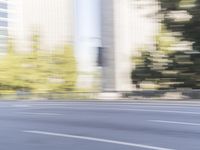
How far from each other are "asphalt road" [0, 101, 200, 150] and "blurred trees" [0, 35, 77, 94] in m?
38.4

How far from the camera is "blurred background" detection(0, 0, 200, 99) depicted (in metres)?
33.3

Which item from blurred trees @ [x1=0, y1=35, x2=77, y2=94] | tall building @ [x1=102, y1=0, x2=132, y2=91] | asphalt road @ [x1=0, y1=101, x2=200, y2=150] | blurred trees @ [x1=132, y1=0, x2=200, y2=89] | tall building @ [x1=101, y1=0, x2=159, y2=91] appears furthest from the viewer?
tall building @ [x1=102, y1=0, x2=132, y2=91]

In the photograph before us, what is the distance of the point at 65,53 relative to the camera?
190 feet

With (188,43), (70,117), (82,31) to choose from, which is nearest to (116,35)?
(82,31)

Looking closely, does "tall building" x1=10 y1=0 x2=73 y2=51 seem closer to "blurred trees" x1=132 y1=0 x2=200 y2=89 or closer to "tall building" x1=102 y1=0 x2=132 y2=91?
"tall building" x1=102 y1=0 x2=132 y2=91

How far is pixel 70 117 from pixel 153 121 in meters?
2.78

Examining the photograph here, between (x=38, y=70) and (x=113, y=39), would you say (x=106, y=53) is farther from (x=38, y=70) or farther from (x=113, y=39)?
(x=113, y=39)

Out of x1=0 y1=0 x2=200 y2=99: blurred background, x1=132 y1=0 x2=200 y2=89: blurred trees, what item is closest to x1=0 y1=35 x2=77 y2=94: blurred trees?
x1=0 y1=0 x2=200 y2=99: blurred background

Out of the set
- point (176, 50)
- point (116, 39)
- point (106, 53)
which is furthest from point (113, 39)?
point (176, 50)

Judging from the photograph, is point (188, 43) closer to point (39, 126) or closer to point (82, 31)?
point (39, 126)

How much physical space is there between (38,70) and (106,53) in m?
12.0

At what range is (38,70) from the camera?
5650 centimetres

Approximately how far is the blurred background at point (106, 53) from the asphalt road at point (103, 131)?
11568 mm

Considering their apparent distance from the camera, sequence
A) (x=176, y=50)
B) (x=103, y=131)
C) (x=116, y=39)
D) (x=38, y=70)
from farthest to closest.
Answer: (x=116, y=39) < (x=38, y=70) < (x=176, y=50) < (x=103, y=131)
